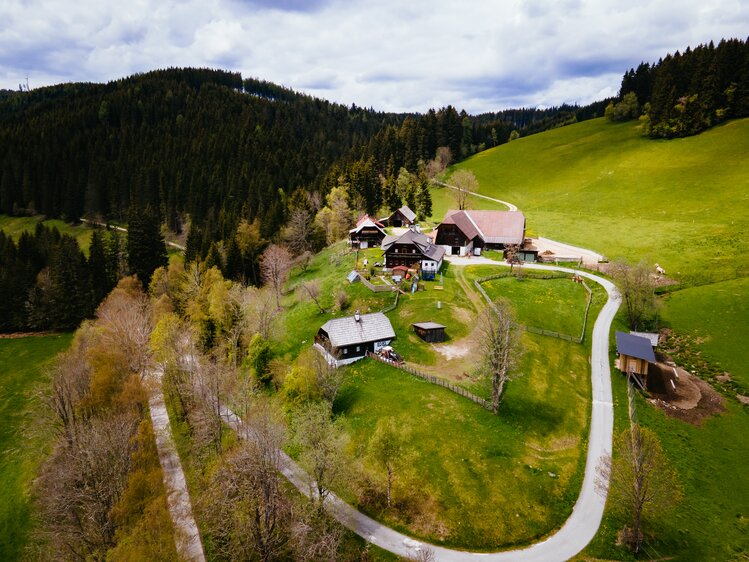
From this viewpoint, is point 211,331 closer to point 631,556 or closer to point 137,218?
point 137,218

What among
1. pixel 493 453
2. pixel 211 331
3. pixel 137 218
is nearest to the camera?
pixel 493 453

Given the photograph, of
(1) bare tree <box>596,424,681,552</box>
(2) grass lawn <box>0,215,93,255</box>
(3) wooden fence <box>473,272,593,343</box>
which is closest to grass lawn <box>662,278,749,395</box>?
(3) wooden fence <box>473,272,593,343</box>

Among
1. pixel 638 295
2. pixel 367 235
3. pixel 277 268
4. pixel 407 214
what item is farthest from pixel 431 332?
pixel 407 214

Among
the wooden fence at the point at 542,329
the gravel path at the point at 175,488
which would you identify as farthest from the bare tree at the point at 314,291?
the wooden fence at the point at 542,329

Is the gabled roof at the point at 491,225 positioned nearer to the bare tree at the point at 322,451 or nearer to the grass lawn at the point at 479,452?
the grass lawn at the point at 479,452

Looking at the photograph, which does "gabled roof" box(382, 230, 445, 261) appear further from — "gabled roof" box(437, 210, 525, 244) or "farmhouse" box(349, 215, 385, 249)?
"farmhouse" box(349, 215, 385, 249)

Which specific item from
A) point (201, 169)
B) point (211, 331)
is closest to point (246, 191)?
point (201, 169)
